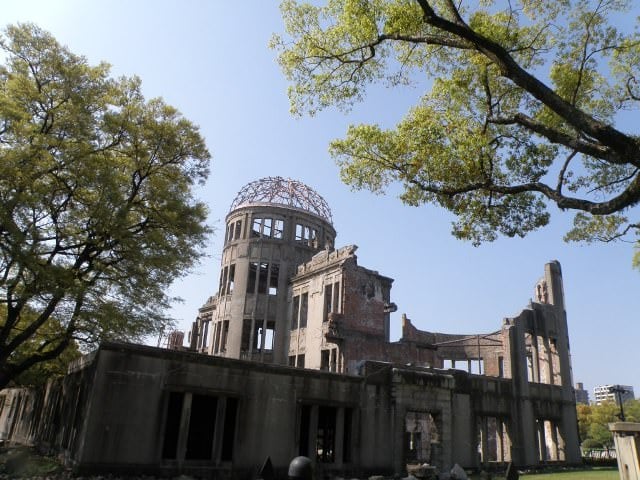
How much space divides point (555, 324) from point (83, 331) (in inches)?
1050

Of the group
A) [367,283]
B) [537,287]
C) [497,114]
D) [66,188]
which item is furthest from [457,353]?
[66,188]

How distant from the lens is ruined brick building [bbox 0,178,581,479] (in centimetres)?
1384

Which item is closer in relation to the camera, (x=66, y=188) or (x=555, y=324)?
(x=66, y=188)

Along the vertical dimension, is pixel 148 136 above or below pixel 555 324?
above

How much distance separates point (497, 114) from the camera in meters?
13.4

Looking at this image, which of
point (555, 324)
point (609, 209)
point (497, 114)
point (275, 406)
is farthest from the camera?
point (555, 324)

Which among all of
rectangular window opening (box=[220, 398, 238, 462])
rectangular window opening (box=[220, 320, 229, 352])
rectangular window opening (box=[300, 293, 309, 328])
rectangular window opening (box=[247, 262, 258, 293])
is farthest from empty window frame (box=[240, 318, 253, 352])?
rectangular window opening (box=[220, 398, 238, 462])

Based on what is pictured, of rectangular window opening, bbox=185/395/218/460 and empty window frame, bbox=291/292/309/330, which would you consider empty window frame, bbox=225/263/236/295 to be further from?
rectangular window opening, bbox=185/395/218/460

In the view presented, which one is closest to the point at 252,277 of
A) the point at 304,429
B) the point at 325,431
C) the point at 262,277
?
the point at 262,277

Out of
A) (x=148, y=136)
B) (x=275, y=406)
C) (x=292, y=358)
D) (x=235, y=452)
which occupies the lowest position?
(x=235, y=452)

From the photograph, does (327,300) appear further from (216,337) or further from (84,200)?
(84,200)

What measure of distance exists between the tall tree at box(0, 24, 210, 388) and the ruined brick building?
86.1 inches

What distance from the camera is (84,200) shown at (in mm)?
16344

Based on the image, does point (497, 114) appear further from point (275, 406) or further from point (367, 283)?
point (367, 283)
